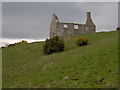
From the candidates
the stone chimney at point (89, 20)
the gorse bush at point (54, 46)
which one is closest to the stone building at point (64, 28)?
the stone chimney at point (89, 20)

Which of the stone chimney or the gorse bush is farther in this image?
the stone chimney

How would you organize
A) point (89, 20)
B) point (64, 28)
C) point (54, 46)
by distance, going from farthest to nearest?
point (89, 20), point (64, 28), point (54, 46)

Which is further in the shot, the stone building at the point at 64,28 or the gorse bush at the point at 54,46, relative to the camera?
the stone building at the point at 64,28

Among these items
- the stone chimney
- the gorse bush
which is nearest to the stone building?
the stone chimney

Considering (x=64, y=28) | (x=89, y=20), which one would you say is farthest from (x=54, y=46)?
(x=89, y=20)

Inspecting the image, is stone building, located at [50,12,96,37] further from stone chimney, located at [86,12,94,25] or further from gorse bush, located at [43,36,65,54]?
gorse bush, located at [43,36,65,54]

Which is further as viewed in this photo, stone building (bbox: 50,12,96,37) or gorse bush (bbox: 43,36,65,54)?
stone building (bbox: 50,12,96,37)

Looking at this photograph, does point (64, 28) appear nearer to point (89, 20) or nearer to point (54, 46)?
point (89, 20)

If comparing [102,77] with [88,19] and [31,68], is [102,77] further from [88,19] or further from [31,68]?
[88,19]

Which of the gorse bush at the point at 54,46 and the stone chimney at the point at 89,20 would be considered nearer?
the gorse bush at the point at 54,46

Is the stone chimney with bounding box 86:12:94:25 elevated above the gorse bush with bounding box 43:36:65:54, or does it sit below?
above

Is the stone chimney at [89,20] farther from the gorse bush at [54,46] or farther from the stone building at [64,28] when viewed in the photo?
the gorse bush at [54,46]

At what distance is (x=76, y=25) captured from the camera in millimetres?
65312

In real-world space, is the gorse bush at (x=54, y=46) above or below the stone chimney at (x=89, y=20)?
below
